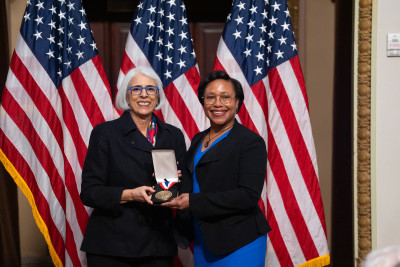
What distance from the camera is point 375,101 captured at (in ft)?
11.3

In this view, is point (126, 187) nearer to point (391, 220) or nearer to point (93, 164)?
point (93, 164)

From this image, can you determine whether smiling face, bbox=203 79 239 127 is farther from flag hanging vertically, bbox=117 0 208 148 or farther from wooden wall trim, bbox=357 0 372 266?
wooden wall trim, bbox=357 0 372 266

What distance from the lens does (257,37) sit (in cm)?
336

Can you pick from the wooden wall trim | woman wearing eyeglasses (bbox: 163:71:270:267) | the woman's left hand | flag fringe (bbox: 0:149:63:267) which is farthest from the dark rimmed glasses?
flag fringe (bbox: 0:149:63:267)

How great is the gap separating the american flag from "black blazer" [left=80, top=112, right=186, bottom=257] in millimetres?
874

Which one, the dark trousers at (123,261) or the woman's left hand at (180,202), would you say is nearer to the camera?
the woman's left hand at (180,202)

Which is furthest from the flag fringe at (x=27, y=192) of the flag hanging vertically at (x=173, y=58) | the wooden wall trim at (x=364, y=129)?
the wooden wall trim at (x=364, y=129)

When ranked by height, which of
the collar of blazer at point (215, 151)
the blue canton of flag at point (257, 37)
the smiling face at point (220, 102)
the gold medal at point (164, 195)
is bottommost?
the gold medal at point (164, 195)

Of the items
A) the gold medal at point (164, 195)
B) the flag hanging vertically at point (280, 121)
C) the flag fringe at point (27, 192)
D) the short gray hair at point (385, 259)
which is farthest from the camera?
the flag hanging vertically at point (280, 121)

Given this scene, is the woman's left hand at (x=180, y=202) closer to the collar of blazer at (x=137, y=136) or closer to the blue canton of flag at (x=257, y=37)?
the collar of blazer at (x=137, y=136)

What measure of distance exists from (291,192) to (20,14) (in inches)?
97.1

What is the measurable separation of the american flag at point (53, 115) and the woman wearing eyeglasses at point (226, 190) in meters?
1.17

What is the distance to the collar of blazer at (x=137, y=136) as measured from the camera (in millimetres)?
2473

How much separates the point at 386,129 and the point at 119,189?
2022 mm
